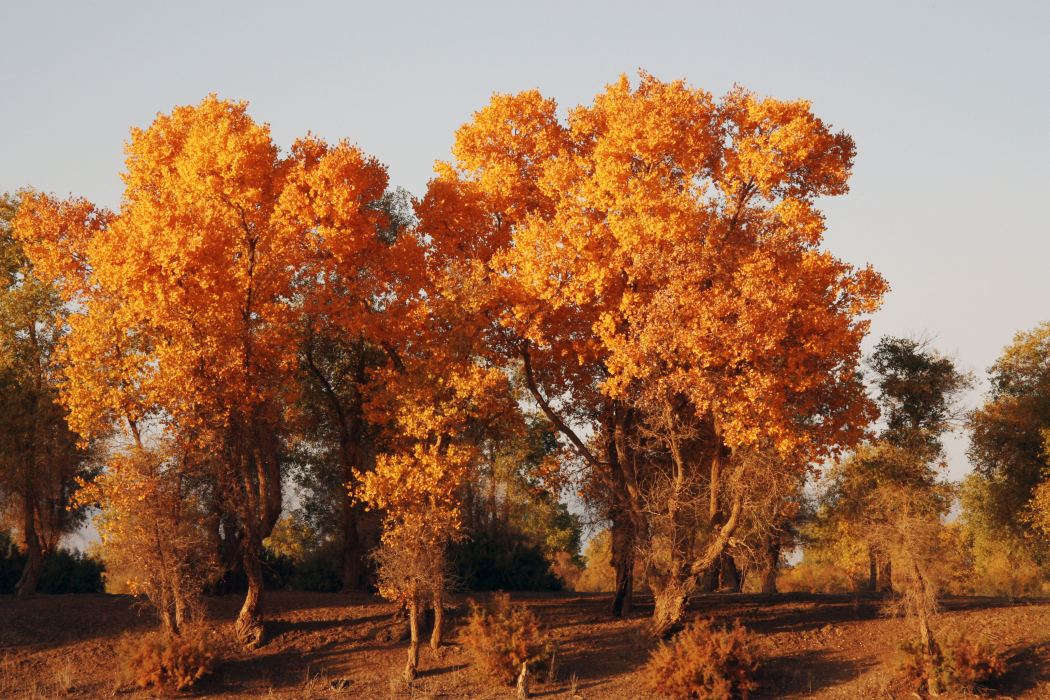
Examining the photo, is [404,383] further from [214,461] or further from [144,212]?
[144,212]

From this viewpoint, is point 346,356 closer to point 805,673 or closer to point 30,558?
point 30,558

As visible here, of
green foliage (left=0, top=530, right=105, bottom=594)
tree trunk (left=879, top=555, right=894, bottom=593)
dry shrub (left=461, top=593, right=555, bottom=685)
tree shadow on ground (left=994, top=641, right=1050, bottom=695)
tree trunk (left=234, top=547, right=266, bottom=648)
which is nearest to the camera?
tree shadow on ground (left=994, top=641, right=1050, bottom=695)

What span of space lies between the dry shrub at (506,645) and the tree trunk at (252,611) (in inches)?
220

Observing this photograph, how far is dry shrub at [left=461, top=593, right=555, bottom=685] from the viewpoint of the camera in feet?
75.2

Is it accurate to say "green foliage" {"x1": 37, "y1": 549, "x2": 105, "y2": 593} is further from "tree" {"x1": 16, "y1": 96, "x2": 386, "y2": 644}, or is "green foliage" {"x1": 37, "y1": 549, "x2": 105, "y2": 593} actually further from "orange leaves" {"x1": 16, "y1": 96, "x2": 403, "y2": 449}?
"orange leaves" {"x1": 16, "y1": 96, "x2": 403, "y2": 449}

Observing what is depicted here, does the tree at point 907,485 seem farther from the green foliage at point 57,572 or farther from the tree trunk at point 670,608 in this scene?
the green foliage at point 57,572

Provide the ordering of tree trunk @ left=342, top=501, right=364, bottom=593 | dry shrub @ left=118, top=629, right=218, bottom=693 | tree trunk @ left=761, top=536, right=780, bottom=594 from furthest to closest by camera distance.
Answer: tree trunk @ left=342, top=501, right=364, bottom=593 < tree trunk @ left=761, top=536, right=780, bottom=594 < dry shrub @ left=118, top=629, right=218, bottom=693

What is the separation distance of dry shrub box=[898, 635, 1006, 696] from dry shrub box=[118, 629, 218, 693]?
15.6m

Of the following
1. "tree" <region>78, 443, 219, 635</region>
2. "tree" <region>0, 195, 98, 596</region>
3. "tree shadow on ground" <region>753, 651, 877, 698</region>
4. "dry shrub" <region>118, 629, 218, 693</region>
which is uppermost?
"tree" <region>0, 195, 98, 596</region>

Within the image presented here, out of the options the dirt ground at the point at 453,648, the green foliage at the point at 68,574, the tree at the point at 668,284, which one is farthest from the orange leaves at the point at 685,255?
the green foliage at the point at 68,574

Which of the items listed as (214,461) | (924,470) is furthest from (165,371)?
(924,470)

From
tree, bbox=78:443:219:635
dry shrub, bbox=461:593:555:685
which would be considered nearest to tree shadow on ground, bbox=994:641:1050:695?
dry shrub, bbox=461:593:555:685

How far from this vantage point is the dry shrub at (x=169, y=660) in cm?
2209

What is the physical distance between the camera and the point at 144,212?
24.4 metres
